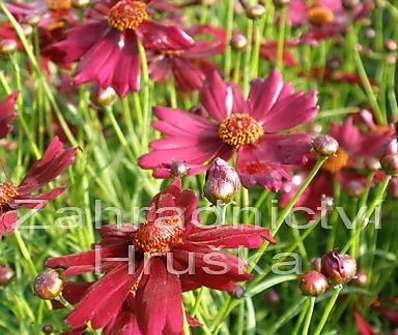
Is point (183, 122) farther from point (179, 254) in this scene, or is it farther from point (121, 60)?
point (179, 254)

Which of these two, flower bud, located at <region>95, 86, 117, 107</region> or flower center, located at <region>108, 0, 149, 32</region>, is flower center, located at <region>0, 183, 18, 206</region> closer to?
flower bud, located at <region>95, 86, 117, 107</region>

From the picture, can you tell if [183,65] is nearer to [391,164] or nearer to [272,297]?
[272,297]

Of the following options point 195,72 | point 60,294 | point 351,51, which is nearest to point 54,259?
point 60,294

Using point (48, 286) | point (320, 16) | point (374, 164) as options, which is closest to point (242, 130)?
point (374, 164)

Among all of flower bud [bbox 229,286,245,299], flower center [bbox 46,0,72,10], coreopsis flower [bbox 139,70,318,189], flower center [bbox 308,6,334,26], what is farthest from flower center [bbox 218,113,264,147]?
flower center [bbox 308,6,334,26]

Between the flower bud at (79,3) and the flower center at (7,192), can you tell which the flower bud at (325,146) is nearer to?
the flower center at (7,192)

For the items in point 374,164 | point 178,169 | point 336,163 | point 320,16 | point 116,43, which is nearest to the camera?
point 178,169
